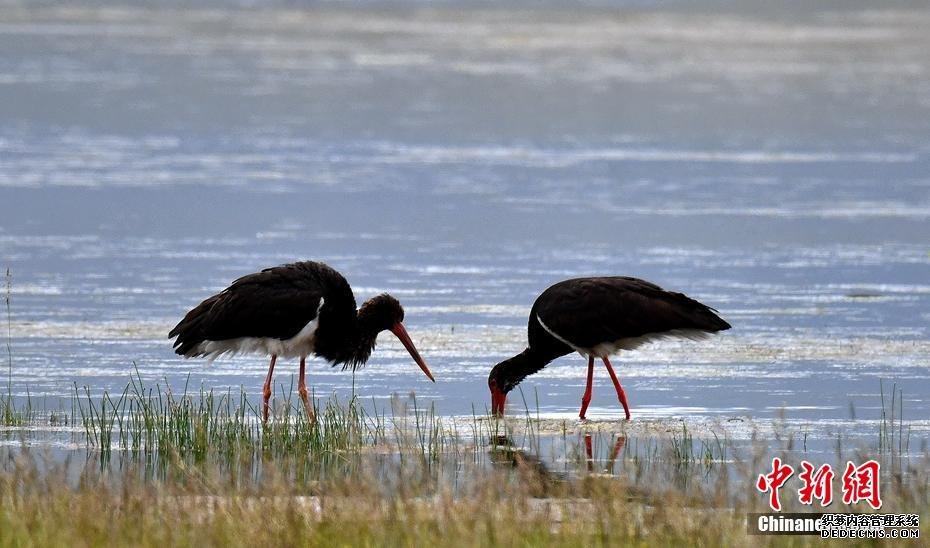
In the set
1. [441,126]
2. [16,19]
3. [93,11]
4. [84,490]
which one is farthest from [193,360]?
[93,11]

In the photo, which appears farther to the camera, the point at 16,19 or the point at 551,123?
the point at 16,19

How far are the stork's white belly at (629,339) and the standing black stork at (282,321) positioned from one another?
1.04m

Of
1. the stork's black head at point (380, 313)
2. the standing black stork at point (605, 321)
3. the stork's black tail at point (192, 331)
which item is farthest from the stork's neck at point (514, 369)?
the stork's black tail at point (192, 331)

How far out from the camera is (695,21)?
171 ft

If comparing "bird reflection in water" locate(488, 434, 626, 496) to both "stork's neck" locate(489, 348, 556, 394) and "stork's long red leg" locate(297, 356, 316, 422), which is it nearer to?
"stork's long red leg" locate(297, 356, 316, 422)

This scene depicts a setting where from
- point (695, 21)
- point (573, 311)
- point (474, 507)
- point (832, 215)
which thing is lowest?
point (474, 507)

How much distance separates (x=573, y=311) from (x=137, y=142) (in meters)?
17.5

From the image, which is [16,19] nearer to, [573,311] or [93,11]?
[93,11]

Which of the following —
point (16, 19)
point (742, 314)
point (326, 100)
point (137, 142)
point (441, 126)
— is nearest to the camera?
point (742, 314)

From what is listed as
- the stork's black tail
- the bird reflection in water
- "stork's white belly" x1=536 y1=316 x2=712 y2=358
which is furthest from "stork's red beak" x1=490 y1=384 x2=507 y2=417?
the stork's black tail

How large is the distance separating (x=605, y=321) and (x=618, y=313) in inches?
4.0

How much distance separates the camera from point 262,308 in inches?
458

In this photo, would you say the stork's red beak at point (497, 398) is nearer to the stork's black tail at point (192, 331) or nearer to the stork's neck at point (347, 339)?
the stork's neck at point (347, 339)

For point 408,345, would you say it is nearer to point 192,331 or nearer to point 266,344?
point 266,344
